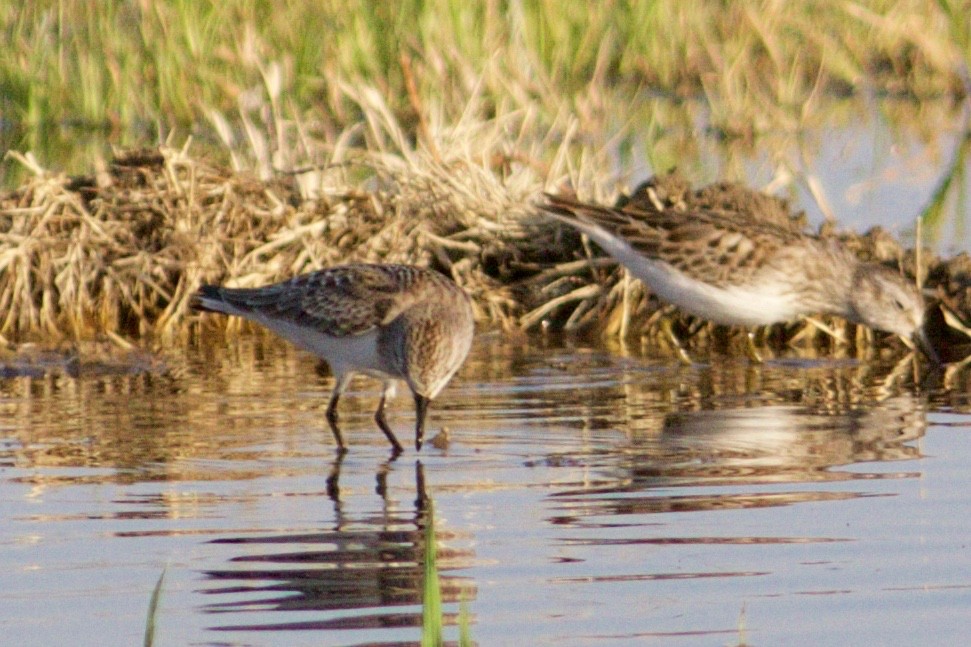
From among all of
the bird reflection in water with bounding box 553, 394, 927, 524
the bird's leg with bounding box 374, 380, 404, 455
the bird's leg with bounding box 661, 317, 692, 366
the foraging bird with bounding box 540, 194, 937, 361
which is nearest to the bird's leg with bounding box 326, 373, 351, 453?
the bird's leg with bounding box 374, 380, 404, 455

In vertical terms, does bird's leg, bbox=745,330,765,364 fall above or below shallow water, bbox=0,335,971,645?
above

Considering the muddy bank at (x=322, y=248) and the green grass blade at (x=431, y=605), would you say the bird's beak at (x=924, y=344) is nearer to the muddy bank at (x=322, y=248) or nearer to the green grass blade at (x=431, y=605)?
the muddy bank at (x=322, y=248)

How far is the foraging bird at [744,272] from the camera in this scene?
1103 cm

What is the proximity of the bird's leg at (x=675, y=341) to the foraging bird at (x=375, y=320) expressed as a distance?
82.6 inches

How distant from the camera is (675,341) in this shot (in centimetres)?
1138

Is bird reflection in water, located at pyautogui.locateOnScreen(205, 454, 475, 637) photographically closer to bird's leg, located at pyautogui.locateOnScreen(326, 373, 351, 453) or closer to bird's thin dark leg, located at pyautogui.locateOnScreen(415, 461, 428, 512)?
bird's thin dark leg, located at pyautogui.locateOnScreen(415, 461, 428, 512)

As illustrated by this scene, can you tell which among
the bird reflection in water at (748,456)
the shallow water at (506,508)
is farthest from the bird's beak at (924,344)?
the bird reflection in water at (748,456)

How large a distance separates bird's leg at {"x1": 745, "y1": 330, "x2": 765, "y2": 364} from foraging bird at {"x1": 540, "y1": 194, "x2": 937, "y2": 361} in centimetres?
15

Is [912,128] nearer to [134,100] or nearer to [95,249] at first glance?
[134,100]

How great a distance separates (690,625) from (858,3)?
15.8 m

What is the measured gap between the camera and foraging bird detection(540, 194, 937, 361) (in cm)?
1103

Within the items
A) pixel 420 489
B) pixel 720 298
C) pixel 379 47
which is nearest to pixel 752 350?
pixel 720 298

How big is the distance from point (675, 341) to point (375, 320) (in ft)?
9.36

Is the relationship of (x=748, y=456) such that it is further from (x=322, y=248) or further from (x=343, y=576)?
(x=322, y=248)
